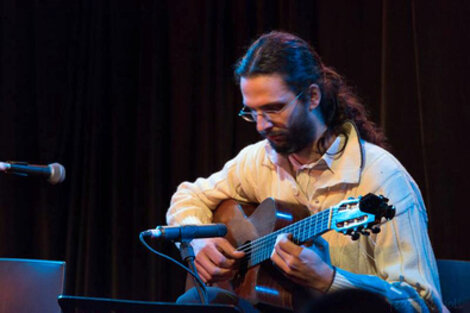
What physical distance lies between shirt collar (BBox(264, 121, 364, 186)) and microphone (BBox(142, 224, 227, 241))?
704 mm

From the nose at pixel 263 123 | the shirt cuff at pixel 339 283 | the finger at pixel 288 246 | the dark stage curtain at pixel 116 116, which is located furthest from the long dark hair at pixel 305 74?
the dark stage curtain at pixel 116 116

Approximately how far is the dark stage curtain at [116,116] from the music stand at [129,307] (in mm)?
2541

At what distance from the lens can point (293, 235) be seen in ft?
7.99

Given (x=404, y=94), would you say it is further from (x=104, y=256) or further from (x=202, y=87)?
(x=104, y=256)

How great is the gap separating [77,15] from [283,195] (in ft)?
9.01

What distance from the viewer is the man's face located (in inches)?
107

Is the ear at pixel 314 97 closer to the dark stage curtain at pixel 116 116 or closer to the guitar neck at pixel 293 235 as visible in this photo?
the guitar neck at pixel 293 235

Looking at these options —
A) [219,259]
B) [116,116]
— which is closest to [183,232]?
[219,259]

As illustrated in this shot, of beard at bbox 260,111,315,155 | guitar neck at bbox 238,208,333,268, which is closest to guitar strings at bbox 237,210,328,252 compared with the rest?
guitar neck at bbox 238,208,333,268

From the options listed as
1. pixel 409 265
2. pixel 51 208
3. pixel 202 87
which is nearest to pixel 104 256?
pixel 51 208

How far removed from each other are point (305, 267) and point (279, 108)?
0.78 meters

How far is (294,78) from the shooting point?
2762 mm

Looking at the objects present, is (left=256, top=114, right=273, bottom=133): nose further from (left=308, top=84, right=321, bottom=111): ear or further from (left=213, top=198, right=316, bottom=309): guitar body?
(left=213, top=198, right=316, bottom=309): guitar body

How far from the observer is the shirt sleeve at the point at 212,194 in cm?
318
